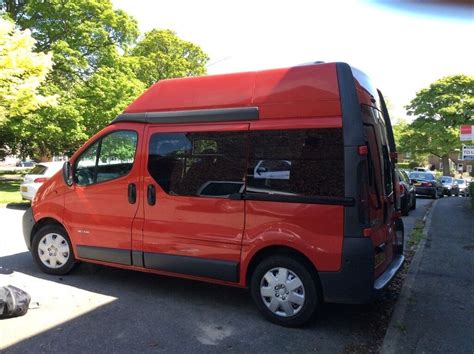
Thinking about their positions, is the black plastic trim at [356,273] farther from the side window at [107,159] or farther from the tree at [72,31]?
the tree at [72,31]

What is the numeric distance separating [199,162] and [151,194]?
0.71 meters

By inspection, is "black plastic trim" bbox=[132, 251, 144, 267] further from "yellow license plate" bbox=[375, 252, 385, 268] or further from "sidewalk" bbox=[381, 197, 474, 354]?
"sidewalk" bbox=[381, 197, 474, 354]

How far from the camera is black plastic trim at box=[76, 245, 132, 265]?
568 centimetres

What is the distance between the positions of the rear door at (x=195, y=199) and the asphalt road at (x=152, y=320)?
43 cm

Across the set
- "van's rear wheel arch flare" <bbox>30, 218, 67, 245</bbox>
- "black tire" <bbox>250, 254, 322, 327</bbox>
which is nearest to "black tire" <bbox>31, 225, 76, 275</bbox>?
"van's rear wheel arch flare" <bbox>30, 218, 67, 245</bbox>

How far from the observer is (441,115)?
49938 mm

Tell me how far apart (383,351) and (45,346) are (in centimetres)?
282

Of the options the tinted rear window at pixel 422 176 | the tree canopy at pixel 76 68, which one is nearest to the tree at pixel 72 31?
the tree canopy at pixel 76 68

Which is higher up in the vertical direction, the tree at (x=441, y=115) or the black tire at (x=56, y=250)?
the tree at (x=441, y=115)

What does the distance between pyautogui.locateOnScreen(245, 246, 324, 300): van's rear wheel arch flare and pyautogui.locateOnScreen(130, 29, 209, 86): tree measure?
93.6 ft

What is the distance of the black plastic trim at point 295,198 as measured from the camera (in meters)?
4.36

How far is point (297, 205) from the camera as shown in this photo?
458 cm

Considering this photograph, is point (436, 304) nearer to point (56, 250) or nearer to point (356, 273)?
point (356, 273)

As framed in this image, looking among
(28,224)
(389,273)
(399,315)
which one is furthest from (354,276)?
(28,224)
